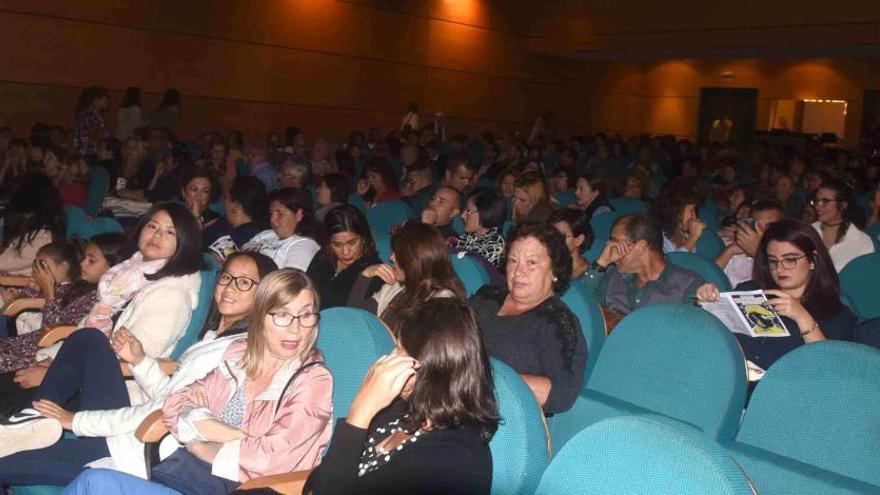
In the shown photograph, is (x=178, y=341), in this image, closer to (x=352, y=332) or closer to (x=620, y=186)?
(x=352, y=332)

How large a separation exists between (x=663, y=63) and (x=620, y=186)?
577 inches

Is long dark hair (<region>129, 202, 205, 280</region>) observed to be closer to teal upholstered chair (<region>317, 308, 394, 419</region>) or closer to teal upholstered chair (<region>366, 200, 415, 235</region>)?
teal upholstered chair (<region>317, 308, 394, 419</region>)

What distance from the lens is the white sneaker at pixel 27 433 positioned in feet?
9.86

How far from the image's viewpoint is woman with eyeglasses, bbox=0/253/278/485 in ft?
9.90

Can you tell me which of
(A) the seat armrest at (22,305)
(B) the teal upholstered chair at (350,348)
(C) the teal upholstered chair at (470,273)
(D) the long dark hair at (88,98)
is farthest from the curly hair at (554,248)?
(D) the long dark hair at (88,98)

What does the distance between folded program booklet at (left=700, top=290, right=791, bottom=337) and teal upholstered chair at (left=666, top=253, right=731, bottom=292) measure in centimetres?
83

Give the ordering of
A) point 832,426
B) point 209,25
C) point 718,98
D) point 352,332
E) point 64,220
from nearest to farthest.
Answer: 1. point 832,426
2. point 352,332
3. point 64,220
4. point 209,25
5. point 718,98

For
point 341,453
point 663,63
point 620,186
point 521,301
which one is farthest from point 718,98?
point 341,453

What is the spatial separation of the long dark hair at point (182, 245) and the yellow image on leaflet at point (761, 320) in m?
2.23

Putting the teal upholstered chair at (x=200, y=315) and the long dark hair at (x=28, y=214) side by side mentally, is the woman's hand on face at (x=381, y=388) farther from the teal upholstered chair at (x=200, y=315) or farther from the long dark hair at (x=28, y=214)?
the long dark hair at (x=28, y=214)

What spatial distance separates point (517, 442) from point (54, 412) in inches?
66.5

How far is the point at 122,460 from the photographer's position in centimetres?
302

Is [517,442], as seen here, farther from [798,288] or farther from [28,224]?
[28,224]

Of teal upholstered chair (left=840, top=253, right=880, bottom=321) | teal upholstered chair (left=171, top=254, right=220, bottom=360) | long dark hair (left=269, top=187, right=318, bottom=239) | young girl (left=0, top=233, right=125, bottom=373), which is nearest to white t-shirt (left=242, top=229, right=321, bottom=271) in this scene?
long dark hair (left=269, top=187, right=318, bottom=239)
